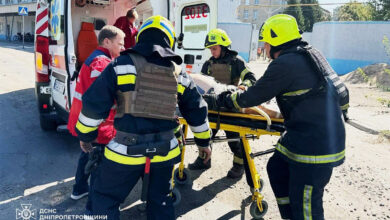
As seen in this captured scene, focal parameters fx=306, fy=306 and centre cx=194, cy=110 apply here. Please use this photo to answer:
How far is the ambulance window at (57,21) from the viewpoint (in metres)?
3.55

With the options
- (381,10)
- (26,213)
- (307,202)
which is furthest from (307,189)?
(381,10)

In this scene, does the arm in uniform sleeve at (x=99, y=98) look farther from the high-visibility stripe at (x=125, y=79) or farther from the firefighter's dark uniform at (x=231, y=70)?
the firefighter's dark uniform at (x=231, y=70)

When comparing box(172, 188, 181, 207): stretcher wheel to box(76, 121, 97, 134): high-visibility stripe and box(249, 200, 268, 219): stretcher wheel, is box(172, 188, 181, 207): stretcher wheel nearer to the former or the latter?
box(249, 200, 268, 219): stretcher wheel

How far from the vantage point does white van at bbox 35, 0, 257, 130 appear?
3.57 metres

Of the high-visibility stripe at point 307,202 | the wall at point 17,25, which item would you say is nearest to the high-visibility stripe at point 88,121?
the high-visibility stripe at point 307,202

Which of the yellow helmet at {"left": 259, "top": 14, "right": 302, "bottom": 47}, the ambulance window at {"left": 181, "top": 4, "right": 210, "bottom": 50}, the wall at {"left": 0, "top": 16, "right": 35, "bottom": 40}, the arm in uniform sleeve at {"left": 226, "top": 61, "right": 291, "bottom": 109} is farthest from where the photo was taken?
the wall at {"left": 0, "top": 16, "right": 35, "bottom": 40}

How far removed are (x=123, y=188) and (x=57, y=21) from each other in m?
2.63

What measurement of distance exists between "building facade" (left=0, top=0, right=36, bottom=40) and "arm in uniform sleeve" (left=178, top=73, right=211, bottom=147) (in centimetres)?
3860

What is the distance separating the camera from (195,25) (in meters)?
4.92

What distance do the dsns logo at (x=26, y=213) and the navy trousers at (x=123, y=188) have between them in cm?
113

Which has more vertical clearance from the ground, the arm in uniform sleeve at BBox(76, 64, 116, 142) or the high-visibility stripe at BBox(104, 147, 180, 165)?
the arm in uniform sleeve at BBox(76, 64, 116, 142)

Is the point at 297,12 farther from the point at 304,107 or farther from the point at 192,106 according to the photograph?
the point at 192,106

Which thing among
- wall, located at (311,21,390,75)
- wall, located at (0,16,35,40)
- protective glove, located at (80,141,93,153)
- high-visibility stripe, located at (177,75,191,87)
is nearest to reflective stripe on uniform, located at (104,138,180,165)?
protective glove, located at (80,141,93,153)

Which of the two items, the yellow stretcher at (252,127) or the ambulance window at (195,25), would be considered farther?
the ambulance window at (195,25)
